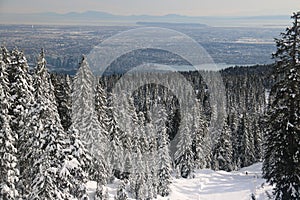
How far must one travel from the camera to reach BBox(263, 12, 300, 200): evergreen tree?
63.4ft

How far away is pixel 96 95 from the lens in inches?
1411

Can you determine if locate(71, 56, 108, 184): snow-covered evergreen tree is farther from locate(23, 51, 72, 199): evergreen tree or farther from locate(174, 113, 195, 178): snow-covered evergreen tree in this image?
locate(174, 113, 195, 178): snow-covered evergreen tree

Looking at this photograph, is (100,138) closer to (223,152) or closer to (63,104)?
(63,104)

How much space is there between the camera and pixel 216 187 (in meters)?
46.7

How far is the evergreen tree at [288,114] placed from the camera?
19328 millimetres

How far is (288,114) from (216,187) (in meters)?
29.0

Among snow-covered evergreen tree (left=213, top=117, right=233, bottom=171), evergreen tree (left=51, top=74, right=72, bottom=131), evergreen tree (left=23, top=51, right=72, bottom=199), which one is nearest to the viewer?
evergreen tree (left=23, top=51, right=72, bottom=199)

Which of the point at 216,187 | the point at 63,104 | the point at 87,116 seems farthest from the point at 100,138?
the point at 216,187

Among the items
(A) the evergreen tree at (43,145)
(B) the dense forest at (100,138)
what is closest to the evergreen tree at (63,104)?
(B) the dense forest at (100,138)

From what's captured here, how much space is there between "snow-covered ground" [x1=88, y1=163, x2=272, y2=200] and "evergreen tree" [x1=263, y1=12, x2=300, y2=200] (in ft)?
51.7

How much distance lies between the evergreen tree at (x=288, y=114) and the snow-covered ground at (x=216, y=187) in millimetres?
15749

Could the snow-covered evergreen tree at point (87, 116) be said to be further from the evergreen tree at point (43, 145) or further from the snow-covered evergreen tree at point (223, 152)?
the snow-covered evergreen tree at point (223, 152)

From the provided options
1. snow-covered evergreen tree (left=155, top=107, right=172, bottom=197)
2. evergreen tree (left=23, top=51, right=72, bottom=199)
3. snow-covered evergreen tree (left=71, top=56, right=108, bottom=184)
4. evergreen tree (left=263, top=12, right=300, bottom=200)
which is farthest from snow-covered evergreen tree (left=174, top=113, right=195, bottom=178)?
evergreen tree (left=23, top=51, right=72, bottom=199)

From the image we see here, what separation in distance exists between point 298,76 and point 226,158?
48291 mm
